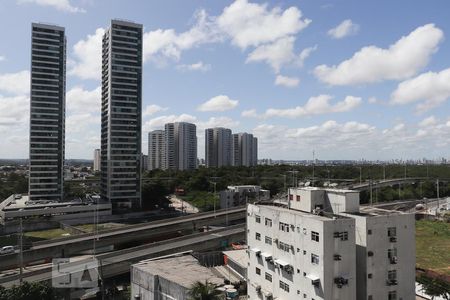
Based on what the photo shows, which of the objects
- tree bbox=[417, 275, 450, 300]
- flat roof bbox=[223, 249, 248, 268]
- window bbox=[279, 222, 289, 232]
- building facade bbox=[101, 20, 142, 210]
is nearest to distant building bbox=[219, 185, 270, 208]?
building facade bbox=[101, 20, 142, 210]

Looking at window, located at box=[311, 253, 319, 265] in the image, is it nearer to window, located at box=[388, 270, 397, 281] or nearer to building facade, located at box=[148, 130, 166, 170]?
window, located at box=[388, 270, 397, 281]

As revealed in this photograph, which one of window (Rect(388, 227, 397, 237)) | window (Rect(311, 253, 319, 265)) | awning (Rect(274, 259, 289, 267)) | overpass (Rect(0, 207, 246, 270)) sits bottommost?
overpass (Rect(0, 207, 246, 270))

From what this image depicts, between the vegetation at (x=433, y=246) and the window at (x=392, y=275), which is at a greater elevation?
the window at (x=392, y=275)

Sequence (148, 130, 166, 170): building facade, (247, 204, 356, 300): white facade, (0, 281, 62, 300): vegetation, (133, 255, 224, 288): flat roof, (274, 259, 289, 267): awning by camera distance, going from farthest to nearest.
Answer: (148, 130, 166, 170): building facade
(133, 255, 224, 288): flat roof
(0, 281, 62, 300): vegetation
(274, 259, 289, 267): awning
(247, 204, 356, 300): white facade

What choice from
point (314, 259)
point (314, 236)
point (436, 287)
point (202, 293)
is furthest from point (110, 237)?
point (436, 287)

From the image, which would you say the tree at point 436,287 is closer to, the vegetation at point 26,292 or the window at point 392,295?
the window at point 392,295

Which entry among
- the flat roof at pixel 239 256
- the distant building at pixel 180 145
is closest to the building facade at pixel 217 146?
the distant building at pixel 180 145

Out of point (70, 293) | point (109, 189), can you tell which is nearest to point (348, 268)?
point (70, 293)

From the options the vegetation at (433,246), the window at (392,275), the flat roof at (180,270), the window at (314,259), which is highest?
the window at (314,259)

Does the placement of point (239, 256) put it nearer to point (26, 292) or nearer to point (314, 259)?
point (314, 259)
